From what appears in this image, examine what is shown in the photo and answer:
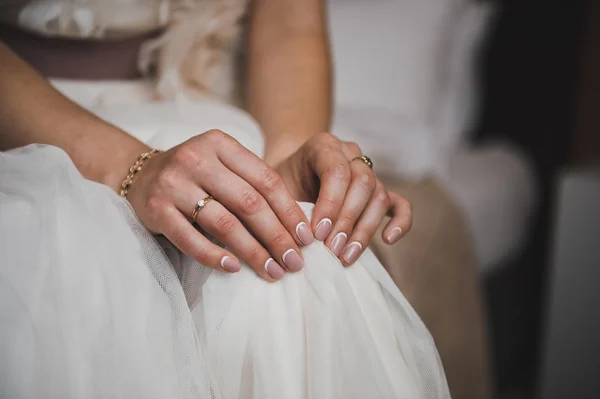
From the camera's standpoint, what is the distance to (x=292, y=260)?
41 cm

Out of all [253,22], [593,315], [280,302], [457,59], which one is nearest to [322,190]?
[280,302]

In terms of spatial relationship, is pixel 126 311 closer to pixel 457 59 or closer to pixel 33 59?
pixel 33 59

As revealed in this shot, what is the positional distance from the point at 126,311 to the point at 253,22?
580mm

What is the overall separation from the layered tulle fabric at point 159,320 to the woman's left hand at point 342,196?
2cm

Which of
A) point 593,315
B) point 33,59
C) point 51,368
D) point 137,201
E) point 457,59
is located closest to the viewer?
point 51,368

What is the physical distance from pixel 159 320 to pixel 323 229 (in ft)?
0.50

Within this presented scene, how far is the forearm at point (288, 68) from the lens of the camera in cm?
72

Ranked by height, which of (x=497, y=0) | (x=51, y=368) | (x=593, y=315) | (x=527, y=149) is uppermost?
(x=497, y=0)

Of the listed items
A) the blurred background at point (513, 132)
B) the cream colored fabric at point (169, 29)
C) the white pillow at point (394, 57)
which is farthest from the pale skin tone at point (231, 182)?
the white pillow at point (394, 57)

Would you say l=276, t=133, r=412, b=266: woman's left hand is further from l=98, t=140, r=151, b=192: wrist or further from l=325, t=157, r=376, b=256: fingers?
l=98, t=140, r=151, b=192: wrist

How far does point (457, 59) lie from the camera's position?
4.92ft

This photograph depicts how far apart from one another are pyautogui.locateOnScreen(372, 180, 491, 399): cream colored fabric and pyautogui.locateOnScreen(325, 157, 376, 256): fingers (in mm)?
226

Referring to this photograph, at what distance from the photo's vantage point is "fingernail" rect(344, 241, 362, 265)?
0.44m

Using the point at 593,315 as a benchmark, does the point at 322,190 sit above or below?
above
